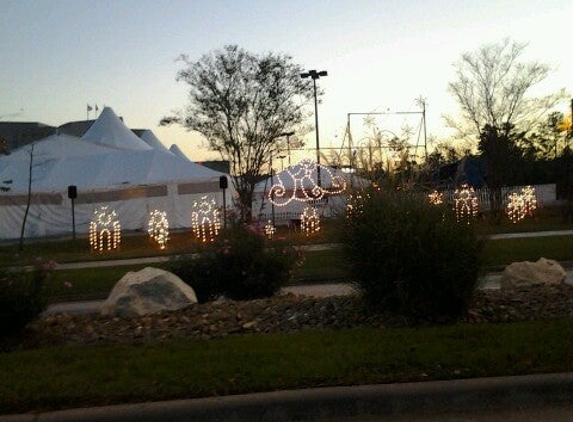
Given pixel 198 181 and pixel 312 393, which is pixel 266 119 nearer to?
pixel 198 181

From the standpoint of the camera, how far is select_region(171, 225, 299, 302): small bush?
40.5 ft

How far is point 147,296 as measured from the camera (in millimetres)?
10508

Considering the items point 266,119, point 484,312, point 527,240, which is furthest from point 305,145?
point 484,312

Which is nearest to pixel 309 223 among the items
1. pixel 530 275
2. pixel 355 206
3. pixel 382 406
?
pixel 530 275

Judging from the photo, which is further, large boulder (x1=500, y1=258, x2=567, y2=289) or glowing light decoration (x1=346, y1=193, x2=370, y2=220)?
large boulder (x1=500, y1=258, x2=567, y2=289)

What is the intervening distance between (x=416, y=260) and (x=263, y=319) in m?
2.09

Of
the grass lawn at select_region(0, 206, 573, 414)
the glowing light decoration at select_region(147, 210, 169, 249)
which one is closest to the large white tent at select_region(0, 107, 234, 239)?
the glowing light decoration at select_region(147, 210, 169, 249)

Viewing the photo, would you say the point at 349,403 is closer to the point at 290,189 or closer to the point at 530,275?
the point at 530,275

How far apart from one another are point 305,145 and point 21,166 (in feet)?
63.9

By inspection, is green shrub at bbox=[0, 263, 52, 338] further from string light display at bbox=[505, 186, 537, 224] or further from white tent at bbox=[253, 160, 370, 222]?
white tent at bbox=[253, 160, 370, 222]

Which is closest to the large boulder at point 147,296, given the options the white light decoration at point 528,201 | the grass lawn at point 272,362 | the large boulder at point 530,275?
the grass lawn at point 272,362

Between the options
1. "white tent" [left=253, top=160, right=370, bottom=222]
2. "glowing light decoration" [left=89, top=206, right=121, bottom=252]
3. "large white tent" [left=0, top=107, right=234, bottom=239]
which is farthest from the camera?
"large white tent" [left=0, top=107, right=234, bottom=239]

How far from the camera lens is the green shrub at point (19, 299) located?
348 inches

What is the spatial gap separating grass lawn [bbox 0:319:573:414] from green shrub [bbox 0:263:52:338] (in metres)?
0.93
